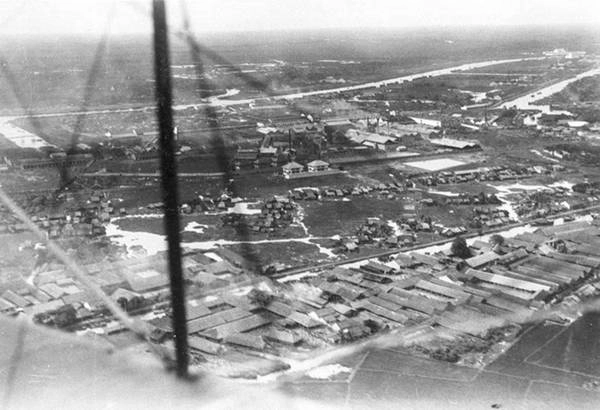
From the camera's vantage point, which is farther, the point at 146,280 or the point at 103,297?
the point at 146,280

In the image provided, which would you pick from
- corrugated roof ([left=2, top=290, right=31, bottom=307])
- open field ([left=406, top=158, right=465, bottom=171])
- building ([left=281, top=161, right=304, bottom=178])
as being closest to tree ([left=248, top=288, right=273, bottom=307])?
corrugated roof ([left=2, top=290, right=31, bottom=307])

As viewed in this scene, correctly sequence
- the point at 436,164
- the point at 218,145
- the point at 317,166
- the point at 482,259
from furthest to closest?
the point at 218,145 < the point at 436,164 < the point at 317,166 < the point at 482,259

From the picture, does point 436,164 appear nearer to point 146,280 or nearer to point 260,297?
point 260,297

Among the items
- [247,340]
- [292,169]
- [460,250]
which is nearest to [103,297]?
[247,340]

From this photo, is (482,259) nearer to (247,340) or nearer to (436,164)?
(247,340)

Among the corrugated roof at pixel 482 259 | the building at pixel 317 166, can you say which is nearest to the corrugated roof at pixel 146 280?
the corrugated roof at pixel 482 259

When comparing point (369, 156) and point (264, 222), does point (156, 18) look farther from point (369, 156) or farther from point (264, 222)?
point (369, 156)

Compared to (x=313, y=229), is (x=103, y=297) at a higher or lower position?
higher

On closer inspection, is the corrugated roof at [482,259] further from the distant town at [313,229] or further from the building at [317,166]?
the building at [317,166]

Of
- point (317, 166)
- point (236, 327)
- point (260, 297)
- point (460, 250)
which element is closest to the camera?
point (236, 327)

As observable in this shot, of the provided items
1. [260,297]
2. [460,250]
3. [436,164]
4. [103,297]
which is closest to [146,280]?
[103,297]
